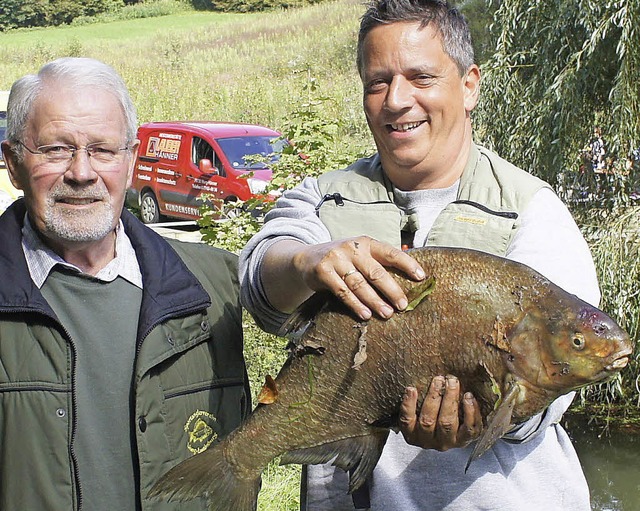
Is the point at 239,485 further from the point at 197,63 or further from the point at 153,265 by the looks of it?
the point at 197,63

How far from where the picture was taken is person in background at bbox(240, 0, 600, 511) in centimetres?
239

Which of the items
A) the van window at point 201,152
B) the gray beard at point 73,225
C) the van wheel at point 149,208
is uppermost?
the gray beard at point 73,225

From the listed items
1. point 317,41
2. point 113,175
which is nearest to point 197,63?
point 317,41

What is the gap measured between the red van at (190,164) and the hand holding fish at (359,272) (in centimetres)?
1267

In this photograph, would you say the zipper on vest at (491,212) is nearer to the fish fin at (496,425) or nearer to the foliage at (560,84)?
the fish fin at (496,425)

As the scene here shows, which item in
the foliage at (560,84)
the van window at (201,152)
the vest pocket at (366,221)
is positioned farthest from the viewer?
the van window at (201,152)

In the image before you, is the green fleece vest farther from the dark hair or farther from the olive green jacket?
the olive green jacket

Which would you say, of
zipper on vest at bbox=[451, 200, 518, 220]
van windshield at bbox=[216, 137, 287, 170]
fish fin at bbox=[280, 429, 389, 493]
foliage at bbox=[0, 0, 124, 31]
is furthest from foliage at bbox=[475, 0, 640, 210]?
foliage at bbox=[0, 0, 124, 31]

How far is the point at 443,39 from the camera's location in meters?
2.46

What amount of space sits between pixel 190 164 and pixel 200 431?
14.0 meters

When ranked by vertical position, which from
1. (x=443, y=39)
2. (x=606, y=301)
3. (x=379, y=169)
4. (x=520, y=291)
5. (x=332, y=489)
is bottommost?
(x=606, y=301)

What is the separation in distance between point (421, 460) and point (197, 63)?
37.0 metres

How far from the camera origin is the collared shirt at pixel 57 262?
2.86 metres

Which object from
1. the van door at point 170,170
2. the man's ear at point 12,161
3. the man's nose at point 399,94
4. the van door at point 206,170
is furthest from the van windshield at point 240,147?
the man's nose at point 399,94
